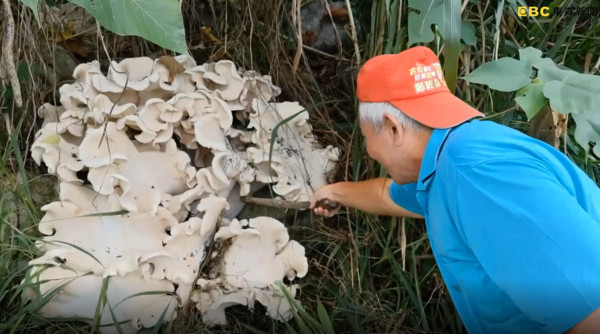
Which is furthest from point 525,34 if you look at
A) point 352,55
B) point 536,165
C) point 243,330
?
point 243,330

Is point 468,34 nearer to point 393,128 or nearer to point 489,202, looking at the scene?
point 393,128

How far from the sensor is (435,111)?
1.49m

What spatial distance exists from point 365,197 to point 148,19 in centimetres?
131

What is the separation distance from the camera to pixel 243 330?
2268mm

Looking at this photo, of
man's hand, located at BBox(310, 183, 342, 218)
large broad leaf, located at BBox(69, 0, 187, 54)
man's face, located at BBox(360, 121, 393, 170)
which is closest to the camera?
large broad leaf, located at BBox(69, 0, 187, 54)

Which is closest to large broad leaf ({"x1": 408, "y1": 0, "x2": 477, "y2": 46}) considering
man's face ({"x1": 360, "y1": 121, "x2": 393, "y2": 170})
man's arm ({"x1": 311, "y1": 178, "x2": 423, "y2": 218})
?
man's face ({"x1": 360, "y1": 121, "x2": 393, "y2": 170})

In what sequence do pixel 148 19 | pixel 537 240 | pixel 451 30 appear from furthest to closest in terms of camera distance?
pixel 451 30 < pixel 537 240 < pixel 148 19

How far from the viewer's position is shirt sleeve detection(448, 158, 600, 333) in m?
1.13

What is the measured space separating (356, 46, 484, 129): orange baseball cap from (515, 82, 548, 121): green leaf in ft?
0.40

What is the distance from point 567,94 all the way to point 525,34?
114 centimetres

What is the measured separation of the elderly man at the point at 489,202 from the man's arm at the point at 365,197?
42 cm

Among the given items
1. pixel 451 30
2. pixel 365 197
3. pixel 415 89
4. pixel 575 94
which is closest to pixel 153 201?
pixel 365 197

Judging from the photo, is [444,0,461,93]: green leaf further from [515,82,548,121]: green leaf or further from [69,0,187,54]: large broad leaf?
[69,0,187,54]: large broad leaf

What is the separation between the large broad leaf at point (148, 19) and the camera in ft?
3.20
